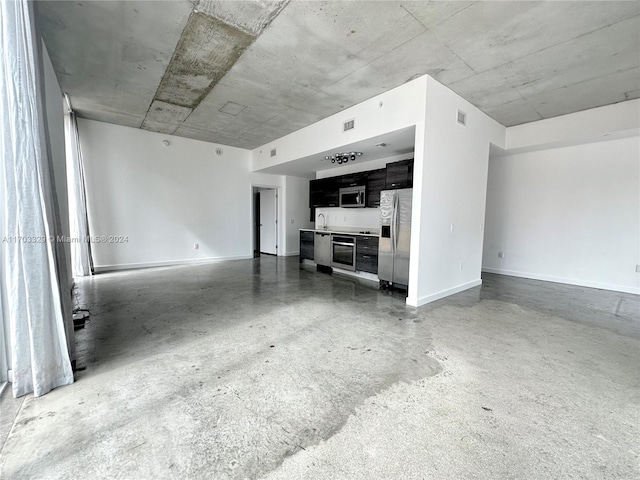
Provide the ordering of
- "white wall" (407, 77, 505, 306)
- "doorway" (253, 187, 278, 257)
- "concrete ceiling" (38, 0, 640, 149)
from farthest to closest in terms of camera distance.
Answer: "doorway" (253, 187, 278, 257)
"white wall" (407, 77, 505, 306)
"concrete ceiling" (38, 0, 640, 149)

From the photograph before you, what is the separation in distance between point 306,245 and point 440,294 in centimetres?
357

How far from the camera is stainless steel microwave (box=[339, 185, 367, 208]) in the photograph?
5.87m

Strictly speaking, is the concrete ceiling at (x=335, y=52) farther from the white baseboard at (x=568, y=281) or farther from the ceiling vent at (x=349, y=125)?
the white baseboard at (x=568, y=281)

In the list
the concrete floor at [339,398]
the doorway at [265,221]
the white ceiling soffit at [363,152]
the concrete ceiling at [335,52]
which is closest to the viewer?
the concrete floor at [339,398]

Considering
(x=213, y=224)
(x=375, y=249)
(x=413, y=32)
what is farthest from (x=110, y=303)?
(x=413, y=32)

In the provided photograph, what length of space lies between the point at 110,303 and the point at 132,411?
2594mm

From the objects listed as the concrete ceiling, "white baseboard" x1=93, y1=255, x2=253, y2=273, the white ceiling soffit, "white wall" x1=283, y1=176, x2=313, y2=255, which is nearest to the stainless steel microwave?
the white ceiling soffit

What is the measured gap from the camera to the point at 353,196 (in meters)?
6.09

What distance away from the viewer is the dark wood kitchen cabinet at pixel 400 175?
4.52 m

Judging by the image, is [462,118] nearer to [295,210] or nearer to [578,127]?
[578,127]

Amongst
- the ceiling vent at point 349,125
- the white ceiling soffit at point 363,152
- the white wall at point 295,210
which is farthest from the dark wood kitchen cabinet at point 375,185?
the white wall at point 295,210

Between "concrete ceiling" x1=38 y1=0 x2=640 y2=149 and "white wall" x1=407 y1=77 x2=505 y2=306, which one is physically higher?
"concrete ceiling" x1=38 y1=0 x2=640 y2=149

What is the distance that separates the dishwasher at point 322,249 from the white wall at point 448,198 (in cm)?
258

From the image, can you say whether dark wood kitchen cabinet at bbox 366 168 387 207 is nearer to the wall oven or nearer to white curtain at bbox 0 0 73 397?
the wall oven
